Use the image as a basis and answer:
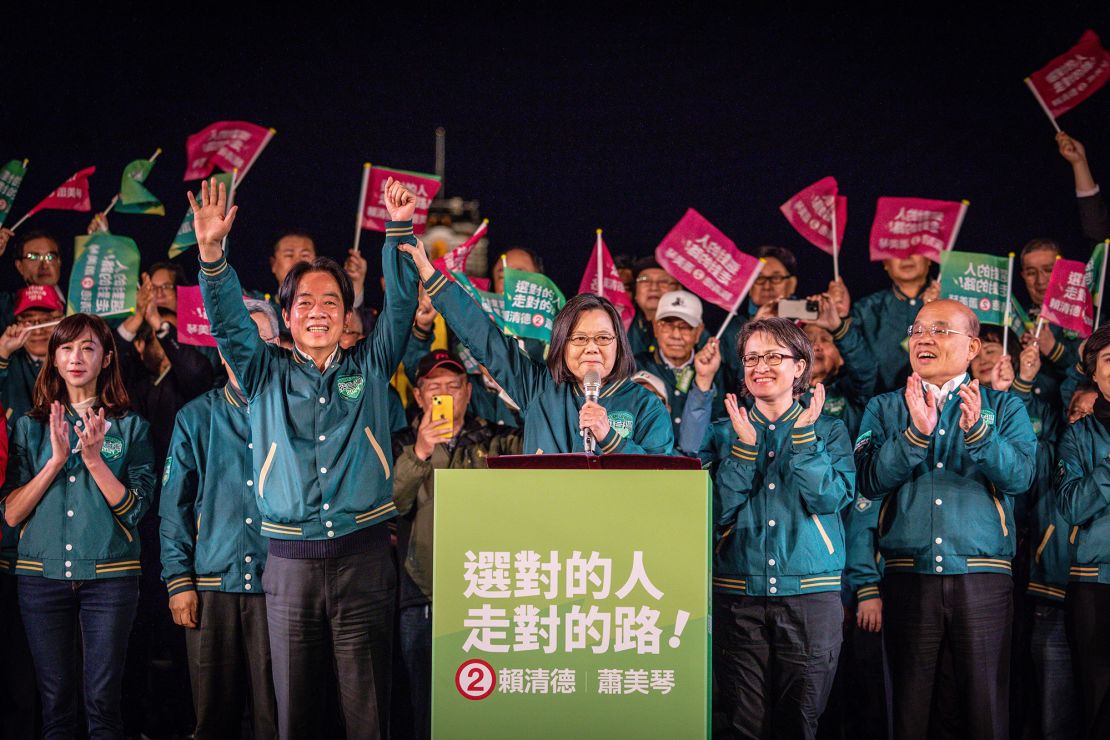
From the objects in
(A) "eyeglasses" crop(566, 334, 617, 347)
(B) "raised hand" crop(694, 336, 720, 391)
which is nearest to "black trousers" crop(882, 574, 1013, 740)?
(B) "raised hand" crop(694, 336, 720, 391)

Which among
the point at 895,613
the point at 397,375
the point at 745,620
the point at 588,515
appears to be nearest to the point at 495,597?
the point at 588,515

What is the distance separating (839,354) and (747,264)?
585 millimetres

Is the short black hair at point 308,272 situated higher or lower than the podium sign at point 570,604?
higher

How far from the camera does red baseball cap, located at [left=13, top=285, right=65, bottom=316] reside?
4797mm

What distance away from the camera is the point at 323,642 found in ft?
11.1

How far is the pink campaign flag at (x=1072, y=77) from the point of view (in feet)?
17.9

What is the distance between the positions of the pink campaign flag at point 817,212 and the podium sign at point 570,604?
12.1ft

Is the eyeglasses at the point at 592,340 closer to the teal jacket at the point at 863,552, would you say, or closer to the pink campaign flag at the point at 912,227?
the teal jacket at the point at 863,552

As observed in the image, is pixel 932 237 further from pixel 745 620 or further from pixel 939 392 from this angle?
pixel 745 620

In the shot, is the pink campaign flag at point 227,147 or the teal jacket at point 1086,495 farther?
the pink campaign flag at point 227,147

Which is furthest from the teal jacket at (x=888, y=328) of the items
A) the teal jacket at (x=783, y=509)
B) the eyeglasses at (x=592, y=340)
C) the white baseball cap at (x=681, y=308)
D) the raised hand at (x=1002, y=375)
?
the eyeglasses at (x=592, y=340)

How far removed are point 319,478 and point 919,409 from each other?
179cm

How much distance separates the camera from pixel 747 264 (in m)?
5.13

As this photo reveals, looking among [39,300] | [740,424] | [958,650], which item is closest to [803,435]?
[740,424]
